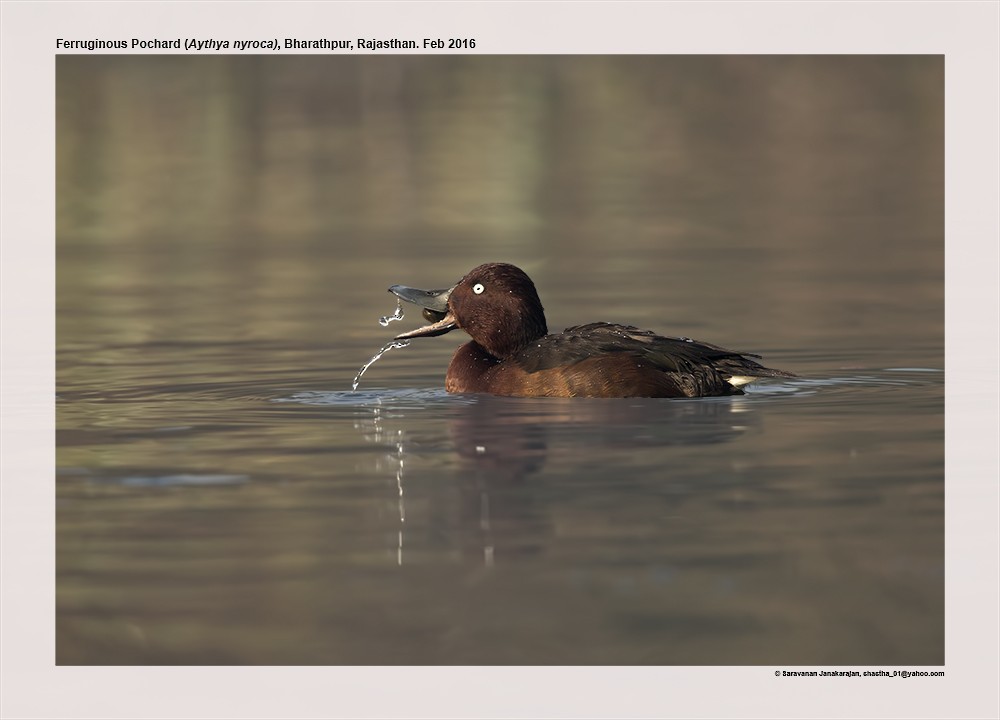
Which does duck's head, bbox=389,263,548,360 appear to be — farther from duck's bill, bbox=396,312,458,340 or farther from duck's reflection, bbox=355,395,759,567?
duck's reflection, bbox=355,395,759,567

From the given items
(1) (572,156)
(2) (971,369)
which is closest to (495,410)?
(2) (971,369)

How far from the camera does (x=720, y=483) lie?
7539 mm

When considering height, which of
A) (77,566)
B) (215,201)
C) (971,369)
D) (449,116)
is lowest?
(77,566)

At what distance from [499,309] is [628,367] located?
93 centimetres

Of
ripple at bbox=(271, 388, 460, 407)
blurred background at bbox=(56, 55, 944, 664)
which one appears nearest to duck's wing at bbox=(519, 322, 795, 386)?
blurred background at bbox=(56, 55, 944, 664)

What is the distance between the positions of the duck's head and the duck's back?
30cm

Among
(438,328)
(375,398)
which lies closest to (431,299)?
(438,328)

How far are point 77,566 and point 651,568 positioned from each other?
206 centimetres

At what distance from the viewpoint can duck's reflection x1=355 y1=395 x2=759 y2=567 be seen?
22.4ft

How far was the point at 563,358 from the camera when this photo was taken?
32.5 ft

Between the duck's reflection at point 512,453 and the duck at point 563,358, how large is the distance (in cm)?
12

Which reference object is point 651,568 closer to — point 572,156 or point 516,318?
point 516,318

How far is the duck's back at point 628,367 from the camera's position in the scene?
9.80 metres

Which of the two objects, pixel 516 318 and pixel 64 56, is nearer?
pixel 516 318
